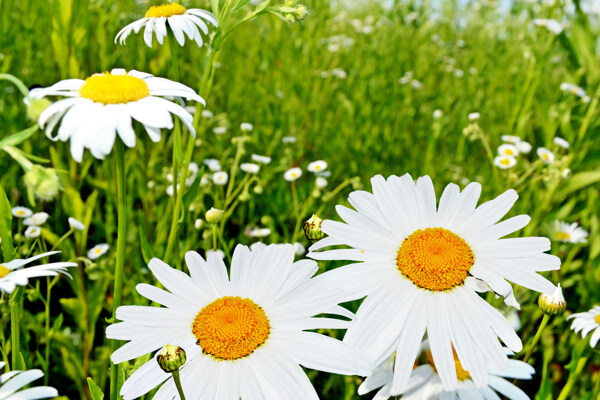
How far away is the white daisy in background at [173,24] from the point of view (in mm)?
1199

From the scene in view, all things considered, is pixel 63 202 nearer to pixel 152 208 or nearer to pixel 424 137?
pixel 152 208

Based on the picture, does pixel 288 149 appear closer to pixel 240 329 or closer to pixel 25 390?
pixel 240 329

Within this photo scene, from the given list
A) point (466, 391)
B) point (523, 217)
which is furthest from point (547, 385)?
point (523, 217)

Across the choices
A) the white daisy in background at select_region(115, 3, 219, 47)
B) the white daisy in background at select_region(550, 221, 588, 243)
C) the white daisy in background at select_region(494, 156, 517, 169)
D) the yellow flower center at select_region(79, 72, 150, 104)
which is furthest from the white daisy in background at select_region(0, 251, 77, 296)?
the white daisy in background at select_region(550, 221, 588, 243)

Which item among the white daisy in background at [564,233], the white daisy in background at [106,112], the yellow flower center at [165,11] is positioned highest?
the yellow flower center at [165,11]

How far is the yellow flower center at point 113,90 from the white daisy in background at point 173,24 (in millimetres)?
352

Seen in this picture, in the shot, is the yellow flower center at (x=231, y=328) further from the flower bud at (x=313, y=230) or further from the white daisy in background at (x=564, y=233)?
the white daisy in background at (x=564, y=233)

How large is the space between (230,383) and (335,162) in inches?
77.0

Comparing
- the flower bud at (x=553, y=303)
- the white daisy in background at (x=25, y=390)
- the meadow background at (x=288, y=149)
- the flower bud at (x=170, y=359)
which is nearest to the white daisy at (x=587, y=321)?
the meadow background at (x=288, y=149)

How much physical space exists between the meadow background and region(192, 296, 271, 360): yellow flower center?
0.78ft

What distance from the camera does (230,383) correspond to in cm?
70

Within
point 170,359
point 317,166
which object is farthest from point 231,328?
point 317,166

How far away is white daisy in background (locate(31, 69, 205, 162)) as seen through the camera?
712 millimetres

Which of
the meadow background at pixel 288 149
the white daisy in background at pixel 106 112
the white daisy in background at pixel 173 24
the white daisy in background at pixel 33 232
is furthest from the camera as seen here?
the meadow background at pixel 288 149
